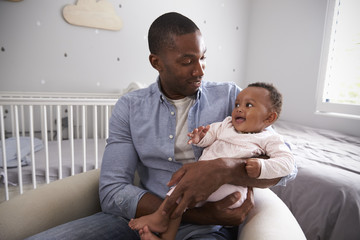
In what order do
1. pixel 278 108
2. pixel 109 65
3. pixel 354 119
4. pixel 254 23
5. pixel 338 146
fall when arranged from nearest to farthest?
pixel 278 108
pixel 338 146
pixel 354 119
pixel 109 65
pixel 254 23

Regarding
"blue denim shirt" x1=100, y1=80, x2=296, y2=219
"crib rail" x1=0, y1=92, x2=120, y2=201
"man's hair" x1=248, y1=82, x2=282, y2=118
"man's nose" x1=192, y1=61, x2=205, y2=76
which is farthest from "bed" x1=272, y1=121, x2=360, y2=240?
"crib rail" x1=0, y1=92, x2=120, y2=201

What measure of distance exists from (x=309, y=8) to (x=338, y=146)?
5.03 ft

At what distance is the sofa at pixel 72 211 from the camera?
0.62m

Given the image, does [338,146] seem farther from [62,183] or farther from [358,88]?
[62,183]

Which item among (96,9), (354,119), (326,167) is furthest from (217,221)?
(96,9)

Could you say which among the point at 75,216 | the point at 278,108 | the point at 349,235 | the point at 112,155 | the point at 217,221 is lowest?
the point at 349,235

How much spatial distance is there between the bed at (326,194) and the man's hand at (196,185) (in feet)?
1.98

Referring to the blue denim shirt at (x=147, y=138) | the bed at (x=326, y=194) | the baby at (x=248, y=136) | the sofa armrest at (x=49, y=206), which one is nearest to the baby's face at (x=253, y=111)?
the baby at (x=248, y=136)

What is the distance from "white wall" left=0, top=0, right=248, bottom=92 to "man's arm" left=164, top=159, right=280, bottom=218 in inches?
84.8

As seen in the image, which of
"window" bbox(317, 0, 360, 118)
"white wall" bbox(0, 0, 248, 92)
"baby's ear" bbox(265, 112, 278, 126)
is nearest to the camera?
"baby's ear" bbox(265, 112, 278, 126)

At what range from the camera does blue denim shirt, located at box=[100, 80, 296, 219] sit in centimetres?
84

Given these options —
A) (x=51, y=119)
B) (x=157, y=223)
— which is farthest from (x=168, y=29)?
(x=51, y=119)

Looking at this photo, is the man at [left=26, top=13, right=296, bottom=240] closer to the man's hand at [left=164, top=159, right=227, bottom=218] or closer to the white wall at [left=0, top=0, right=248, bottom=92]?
the man's hand at [left=164, top=159, right=227, bottom=218]

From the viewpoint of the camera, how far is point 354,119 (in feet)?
6.52
